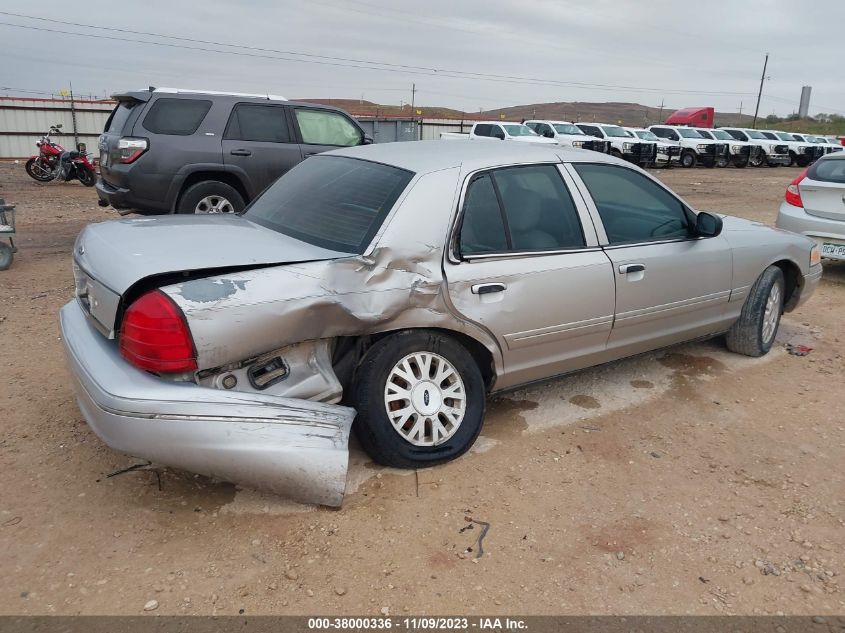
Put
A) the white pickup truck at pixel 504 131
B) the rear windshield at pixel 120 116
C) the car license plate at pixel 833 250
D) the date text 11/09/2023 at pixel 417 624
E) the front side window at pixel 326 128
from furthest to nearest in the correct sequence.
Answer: the white pickup truck at pixel 504 131
the front side window at pixel 326 128
the rear windshield at pixel 120 116
the car license plate at pixel 833 250
the date text 11/09/2023 at pixel 417 624

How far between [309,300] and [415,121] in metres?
22.7

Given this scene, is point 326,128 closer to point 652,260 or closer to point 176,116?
point 176,116

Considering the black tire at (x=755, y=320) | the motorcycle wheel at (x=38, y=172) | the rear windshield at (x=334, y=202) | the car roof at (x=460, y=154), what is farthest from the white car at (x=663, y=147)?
the rear windshield at (x=334, y=202)

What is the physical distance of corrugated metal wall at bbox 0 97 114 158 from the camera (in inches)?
790

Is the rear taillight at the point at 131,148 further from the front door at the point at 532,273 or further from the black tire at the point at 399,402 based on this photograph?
the black tire at the point at 399,402

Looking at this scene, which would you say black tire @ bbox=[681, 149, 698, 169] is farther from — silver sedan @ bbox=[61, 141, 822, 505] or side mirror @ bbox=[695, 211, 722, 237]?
silver sedan @ bbox=[61, 141, 822, 505]

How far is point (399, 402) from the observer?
318 cm

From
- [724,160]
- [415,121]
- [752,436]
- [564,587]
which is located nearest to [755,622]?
[564,587]

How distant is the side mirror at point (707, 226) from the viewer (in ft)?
13.7

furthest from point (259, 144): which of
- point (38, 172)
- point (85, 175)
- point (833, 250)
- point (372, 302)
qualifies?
point (38, 172)

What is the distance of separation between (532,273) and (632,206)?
103 centimetres

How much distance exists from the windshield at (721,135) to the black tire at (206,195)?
25272mm

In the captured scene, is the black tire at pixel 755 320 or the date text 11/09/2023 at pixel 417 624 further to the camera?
the black tire at pixel 755 320

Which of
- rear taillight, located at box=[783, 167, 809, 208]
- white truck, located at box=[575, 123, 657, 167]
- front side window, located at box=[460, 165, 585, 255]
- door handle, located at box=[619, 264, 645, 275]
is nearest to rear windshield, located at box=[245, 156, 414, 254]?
front side window, located at box=[460, 165, 585, 255]
